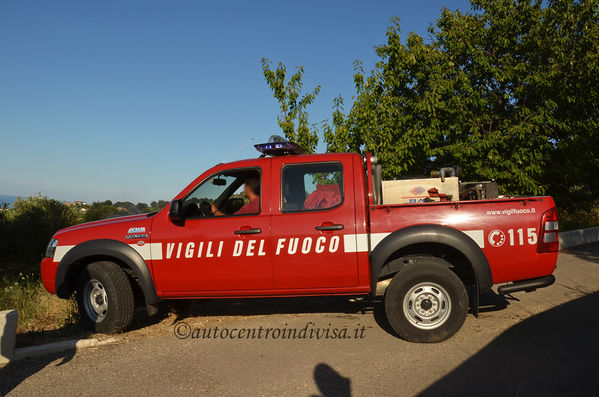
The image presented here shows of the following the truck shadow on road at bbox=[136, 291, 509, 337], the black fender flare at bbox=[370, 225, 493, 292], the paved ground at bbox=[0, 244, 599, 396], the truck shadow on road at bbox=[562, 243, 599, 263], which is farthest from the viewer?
the truck shadow on road at bbox=[562, 243, 599, 263]

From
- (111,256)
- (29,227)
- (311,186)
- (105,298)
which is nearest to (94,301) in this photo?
(105,298)

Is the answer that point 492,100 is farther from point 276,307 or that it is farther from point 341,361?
point 341,361

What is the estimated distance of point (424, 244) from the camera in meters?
4.52

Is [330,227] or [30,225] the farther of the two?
[30,225]

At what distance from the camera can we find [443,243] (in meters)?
4.23

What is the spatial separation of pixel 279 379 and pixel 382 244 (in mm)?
1602

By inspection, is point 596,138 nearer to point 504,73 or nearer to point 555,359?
point 504,73

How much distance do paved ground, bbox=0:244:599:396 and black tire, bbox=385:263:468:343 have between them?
0.15 meters

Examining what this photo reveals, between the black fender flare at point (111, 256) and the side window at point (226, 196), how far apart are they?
0.73 metres

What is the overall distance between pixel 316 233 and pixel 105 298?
2.54 meters

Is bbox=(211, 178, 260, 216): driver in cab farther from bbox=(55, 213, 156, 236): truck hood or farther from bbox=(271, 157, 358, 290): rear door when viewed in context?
bbox=(55, 213, 156, 236): truck hood

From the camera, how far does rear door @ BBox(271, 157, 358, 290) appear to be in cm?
439

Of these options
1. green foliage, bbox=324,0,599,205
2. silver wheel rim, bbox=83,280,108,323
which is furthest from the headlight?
green foliage, bbox=324,0,599,205

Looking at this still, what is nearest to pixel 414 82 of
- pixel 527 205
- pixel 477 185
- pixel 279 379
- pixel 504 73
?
pixel 504 73
